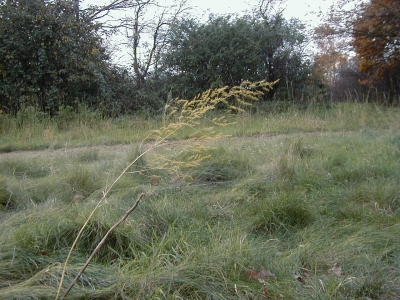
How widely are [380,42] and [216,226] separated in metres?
10.1

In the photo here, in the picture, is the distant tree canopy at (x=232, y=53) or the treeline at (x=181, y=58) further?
the distant tree canopy at (x=232, y=53)

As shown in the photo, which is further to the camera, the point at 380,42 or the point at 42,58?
the point at 42,58

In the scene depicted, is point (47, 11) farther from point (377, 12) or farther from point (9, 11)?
point (377, 12)

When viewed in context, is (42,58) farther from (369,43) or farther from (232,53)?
(369,43)

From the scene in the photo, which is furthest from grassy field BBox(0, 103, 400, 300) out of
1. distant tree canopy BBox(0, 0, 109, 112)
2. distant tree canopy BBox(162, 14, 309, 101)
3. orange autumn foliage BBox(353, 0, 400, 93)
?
distant tree canopy BBox(162, 14, 309, 101)

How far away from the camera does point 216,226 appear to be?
3.04 m

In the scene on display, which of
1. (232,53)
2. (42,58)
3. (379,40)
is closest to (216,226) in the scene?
(42,58)

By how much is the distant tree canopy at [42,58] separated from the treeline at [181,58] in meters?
0.03

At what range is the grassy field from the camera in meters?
2.18

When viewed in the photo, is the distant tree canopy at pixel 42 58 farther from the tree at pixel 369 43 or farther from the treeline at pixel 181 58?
the tree at pixel 369 43

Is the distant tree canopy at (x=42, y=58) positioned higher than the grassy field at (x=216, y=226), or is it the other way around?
the distant tree canopy at (x=42, y=58)

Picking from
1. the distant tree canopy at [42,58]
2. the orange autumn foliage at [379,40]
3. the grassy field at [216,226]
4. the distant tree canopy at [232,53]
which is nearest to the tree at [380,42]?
the orange autumn foliage at [379,40]

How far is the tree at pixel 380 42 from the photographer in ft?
33.2

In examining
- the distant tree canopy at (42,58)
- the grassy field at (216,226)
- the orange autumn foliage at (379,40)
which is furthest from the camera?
the distant tree canopy at (42,58)
